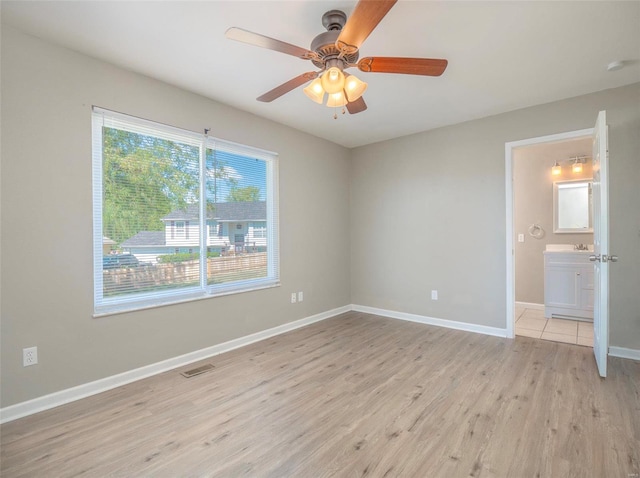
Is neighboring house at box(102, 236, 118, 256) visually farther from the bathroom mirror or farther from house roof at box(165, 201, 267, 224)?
the bathroom mirror

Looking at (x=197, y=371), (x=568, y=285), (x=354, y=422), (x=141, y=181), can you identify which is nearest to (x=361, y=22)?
(x=141, y=181)

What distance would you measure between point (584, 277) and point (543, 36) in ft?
11.4

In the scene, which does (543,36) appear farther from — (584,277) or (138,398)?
(138,398)

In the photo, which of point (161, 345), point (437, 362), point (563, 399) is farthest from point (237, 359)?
point (563, 399)

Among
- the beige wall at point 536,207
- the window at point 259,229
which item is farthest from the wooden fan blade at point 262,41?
the beige wall at point 536,207

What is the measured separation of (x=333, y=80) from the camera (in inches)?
75.9

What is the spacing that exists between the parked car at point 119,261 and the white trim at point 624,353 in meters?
4.55

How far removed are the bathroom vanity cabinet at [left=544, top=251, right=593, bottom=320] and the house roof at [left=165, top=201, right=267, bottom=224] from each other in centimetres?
403

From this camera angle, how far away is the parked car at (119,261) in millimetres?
2582

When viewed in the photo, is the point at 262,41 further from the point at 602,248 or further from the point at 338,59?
the point at 602,248

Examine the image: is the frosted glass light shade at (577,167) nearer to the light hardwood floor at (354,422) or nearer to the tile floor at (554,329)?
the tile floor at (554,329)

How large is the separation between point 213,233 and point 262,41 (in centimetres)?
206

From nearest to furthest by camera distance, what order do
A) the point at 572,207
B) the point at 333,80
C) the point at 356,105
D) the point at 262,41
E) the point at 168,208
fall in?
the point at 262,41 < the point at 333,80 < the point at 356,105 < the point at 168,208 < the point at 572,207

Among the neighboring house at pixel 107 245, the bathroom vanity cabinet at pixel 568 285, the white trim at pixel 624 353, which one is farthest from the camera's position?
the bathroom vanity cabinet at pixel 568 285
